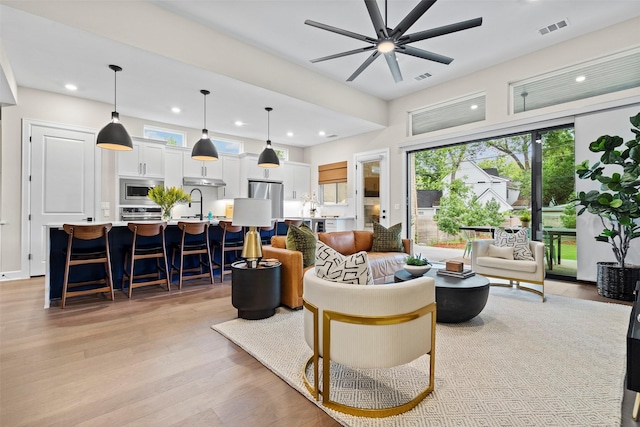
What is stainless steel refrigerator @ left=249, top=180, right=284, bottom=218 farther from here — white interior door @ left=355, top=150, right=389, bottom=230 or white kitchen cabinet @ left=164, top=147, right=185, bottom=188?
white interior door @ left=355, top=150, right=389, bottom=230

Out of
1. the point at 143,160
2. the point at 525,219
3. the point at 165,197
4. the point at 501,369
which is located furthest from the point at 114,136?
the point at 525,219

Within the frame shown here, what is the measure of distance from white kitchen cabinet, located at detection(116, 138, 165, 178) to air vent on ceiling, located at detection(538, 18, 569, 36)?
6414 millimetres

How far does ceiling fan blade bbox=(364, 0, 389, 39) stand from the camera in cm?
257

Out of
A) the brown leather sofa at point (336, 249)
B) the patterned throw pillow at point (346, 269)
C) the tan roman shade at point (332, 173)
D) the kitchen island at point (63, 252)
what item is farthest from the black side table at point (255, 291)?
the tan roman shade at point (332, 173)

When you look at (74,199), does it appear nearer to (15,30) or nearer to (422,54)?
(15,30)

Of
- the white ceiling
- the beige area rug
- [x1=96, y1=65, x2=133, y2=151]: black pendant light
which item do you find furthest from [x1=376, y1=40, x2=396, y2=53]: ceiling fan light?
[x1=96, y1=65, x2=133, y2=151]: black pendant light

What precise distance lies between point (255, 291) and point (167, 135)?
518 cm

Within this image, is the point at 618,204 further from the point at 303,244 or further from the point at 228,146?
the point at 228,146

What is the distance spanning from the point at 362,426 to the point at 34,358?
7.94 ft

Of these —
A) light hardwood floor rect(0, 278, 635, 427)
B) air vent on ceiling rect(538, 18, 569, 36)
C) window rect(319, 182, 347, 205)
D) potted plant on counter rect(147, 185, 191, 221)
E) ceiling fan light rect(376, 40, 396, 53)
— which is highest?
air vent on ceiling rect(538, 18, 569, 36)

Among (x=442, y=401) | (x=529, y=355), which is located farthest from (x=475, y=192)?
(x=442, y=401)

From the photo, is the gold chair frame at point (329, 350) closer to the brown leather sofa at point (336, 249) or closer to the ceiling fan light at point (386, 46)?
the brown leather sofa at point (336, 249)

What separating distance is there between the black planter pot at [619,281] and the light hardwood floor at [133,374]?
4.04 metres

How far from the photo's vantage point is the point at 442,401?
1.70 meters
